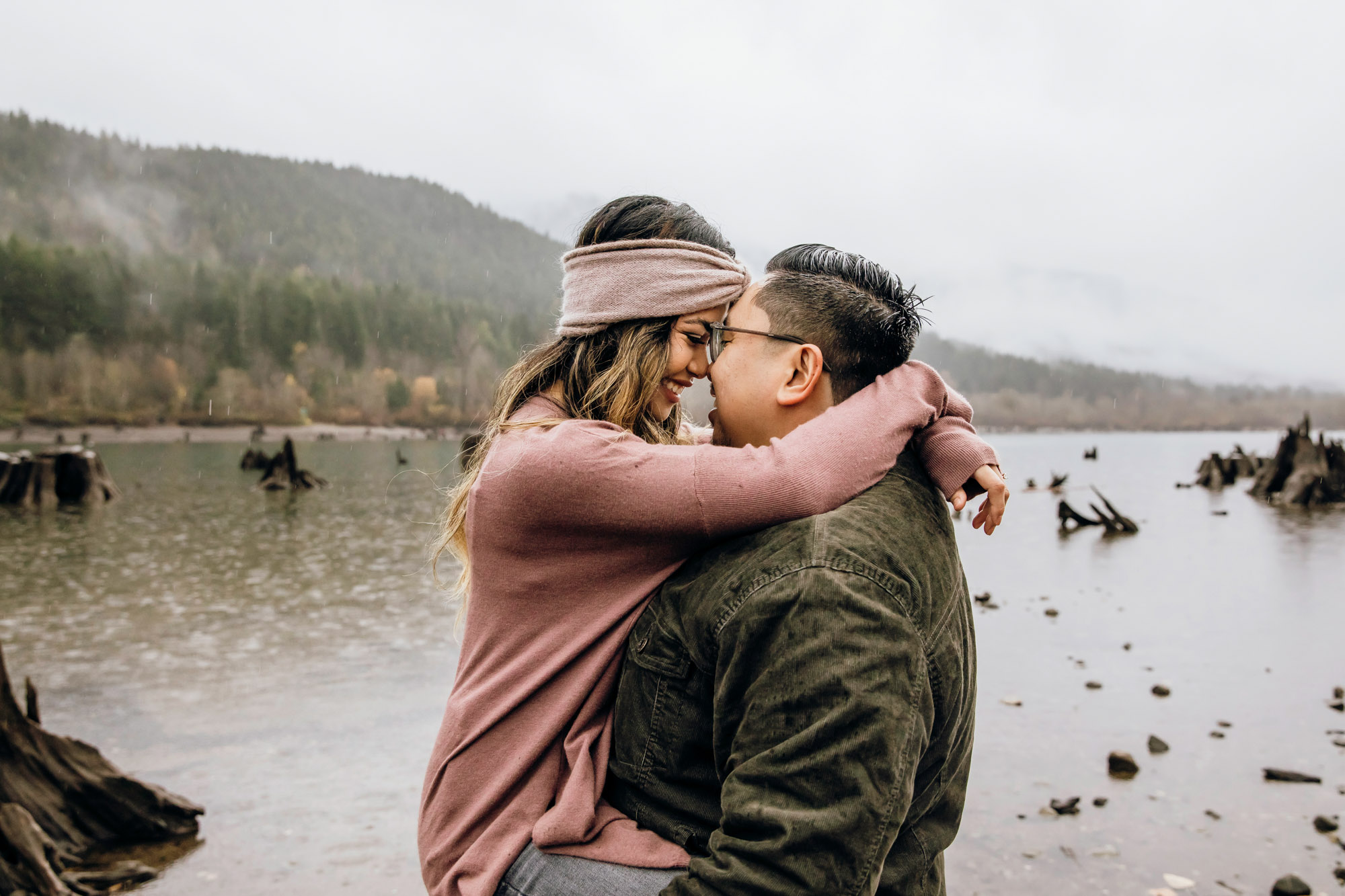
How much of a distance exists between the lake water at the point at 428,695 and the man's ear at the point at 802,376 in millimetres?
2152

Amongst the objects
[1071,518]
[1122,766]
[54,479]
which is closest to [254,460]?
[54,479]

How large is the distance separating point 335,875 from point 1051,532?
28.0 metres

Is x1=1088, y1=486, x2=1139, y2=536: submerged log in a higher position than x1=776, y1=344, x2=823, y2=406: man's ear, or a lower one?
lower

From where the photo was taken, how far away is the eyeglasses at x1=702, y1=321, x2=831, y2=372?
2350mm

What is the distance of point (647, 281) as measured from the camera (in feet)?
8.59

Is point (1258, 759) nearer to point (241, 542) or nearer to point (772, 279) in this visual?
point (772, 279)

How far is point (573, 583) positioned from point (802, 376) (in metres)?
0.83

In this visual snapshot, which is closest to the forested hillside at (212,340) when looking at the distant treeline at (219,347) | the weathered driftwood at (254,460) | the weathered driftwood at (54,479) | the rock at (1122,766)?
the distant treeline at (219,347)

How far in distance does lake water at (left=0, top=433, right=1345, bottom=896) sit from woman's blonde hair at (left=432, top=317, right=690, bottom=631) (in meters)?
1.36

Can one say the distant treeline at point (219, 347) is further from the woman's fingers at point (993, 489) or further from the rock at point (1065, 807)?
the woman's fingers at point (993, 489)

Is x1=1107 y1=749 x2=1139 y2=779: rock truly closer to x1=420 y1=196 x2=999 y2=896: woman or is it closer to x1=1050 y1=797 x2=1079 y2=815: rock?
x1=1050 y1=797 x2=1079 y2=815: rock

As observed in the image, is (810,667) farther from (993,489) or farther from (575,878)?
(993,489)

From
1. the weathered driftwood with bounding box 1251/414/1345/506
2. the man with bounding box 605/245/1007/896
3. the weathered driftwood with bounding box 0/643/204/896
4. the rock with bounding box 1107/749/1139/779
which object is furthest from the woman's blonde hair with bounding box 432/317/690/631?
the weathered driftwood with bounding box 1251/414/1345/506

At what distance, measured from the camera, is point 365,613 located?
14.5 metres
